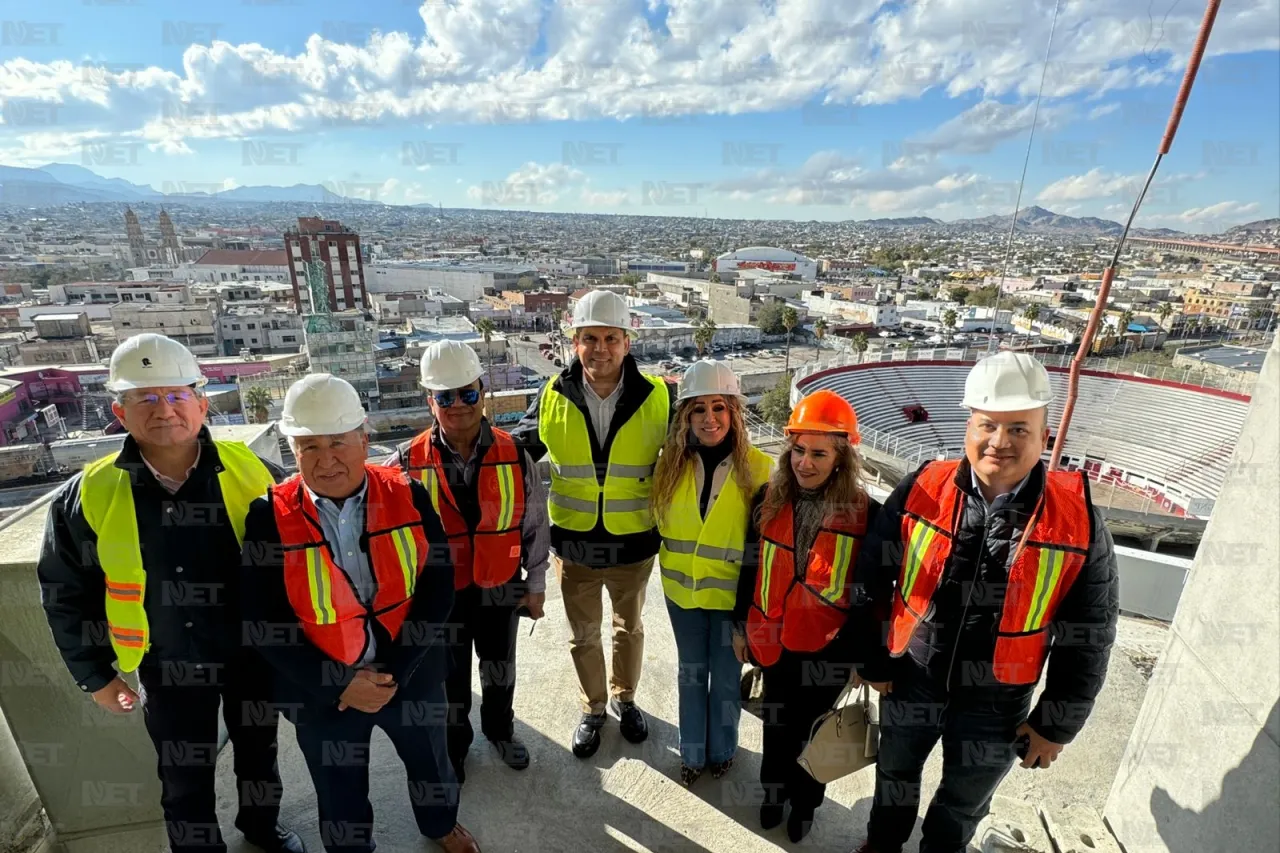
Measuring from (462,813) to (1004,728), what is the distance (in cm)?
227

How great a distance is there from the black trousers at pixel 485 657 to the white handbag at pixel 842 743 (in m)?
1.40

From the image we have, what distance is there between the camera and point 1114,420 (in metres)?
24.5

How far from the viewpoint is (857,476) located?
7.66 feet

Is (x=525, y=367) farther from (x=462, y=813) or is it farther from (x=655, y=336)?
(x=462, y=813)

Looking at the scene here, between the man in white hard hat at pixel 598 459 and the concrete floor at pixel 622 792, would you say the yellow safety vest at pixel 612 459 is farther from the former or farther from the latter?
the concrete floor at pixel 622 792

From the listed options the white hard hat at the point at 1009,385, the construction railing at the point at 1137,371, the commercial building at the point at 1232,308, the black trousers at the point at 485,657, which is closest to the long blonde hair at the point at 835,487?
the white hard hat at the point at 1009,385

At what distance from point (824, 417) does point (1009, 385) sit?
606 millimetres

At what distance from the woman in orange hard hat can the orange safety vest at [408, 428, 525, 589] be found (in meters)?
1.04

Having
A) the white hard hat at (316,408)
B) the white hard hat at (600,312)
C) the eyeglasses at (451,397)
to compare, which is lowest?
the eyeglasses at (451,397)

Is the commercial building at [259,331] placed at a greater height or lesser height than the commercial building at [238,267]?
lesser

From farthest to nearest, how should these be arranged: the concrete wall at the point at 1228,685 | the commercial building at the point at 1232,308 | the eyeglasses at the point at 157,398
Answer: the commercial building at the point at 1232,308 < the eyeglasses at the point at 157,398 < the concrete wall at the point at 1228,685

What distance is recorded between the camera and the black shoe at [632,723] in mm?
3125

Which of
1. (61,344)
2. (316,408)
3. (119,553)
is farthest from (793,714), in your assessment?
(61,344)

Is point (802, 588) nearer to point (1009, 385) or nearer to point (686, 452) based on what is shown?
point (686, 452)
